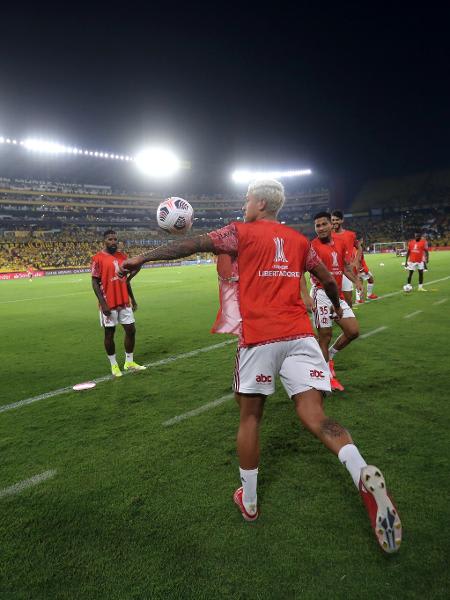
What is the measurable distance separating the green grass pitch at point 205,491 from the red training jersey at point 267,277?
123 cm

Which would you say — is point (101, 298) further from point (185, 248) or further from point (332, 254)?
point (185, 248)

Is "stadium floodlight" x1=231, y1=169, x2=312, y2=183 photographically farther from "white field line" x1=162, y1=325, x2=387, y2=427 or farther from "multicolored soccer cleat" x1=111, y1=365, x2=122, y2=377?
"white field line" x1=162, y1=325, x2=387, y2=427

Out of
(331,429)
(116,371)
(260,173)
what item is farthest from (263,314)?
(260,173)

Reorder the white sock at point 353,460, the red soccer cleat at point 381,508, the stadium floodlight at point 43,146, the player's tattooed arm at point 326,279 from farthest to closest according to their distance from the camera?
1. the stadium floodlight at point 43,146
2. the player's tattooed arm at point 326,279
3. the white sock at point 353,460
4. the red soccer cleat at point 381,508

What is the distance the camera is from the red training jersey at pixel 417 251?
13906mm

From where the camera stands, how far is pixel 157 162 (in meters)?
72.1

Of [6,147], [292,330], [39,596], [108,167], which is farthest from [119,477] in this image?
[108,167]

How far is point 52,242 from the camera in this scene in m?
57.0

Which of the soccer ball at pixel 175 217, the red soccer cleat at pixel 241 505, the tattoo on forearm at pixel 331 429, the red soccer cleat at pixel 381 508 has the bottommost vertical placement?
the red soccer cleat at pixel 241 505

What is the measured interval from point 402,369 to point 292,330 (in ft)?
13.0

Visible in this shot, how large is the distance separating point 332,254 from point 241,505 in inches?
145

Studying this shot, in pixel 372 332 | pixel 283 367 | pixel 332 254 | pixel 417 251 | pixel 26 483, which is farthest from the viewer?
pixel 417 251

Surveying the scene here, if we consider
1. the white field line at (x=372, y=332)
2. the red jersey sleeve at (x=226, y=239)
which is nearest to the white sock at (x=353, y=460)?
the red jersey sleeve at (x=226, y=239)

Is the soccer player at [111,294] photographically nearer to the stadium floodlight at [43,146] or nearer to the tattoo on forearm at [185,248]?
the tattoo on forearm at [185,248]
